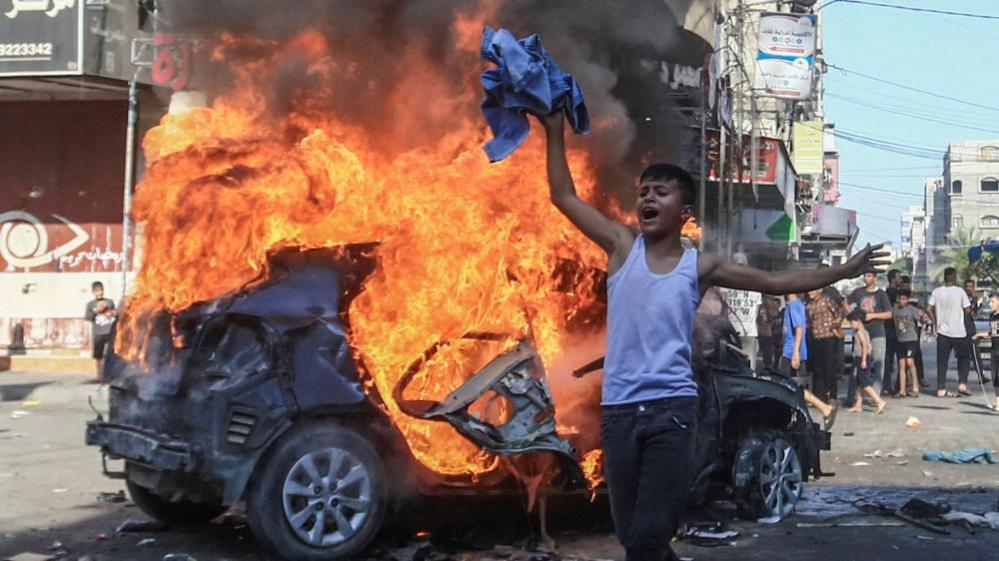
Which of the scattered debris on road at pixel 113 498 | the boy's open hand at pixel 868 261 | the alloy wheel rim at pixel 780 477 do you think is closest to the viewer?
the boy's open hand at pixel 868 261

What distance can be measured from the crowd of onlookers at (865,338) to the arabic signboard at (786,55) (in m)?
6.71

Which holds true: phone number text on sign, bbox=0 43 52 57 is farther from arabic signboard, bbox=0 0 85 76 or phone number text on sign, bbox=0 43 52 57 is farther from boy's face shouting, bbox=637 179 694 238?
boy's face shouting, bbox=637 179 694 238

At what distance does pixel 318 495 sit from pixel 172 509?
4.95ft

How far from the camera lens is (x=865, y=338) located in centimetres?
1592

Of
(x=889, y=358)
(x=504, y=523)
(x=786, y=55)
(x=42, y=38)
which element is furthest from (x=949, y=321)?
(x=42, y=38)

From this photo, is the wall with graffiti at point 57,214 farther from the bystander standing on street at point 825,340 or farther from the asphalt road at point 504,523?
the bystander standing on street at point 825,340

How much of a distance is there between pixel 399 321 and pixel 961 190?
11830 centimetres

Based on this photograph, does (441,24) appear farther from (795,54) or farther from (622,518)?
(795,54)

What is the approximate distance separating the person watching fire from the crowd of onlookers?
940cm

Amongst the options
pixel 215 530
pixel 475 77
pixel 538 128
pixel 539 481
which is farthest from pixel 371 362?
pixel 475 77

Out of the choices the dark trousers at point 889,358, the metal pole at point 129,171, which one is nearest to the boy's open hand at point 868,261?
the dark trousers at point 889,358

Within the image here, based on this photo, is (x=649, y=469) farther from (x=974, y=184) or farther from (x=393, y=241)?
(x=974, y=184)

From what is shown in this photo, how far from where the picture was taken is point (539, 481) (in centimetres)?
659

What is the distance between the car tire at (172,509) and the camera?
7.14 m
